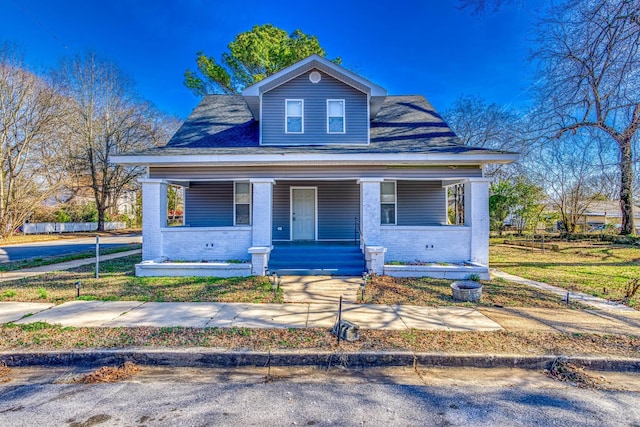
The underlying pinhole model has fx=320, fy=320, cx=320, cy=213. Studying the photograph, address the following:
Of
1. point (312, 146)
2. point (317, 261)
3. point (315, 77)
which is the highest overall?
point (315, 77)

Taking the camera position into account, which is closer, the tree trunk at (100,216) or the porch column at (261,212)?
the porch column at (261,212)

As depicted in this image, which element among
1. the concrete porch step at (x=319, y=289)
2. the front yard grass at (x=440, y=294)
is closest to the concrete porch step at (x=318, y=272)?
the concrete porch step at (x=319, y=289)

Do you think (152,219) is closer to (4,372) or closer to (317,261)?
(317,261)

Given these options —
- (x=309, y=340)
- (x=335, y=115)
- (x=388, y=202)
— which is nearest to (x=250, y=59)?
(x=335, y=115)

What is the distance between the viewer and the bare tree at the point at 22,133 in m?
19.1

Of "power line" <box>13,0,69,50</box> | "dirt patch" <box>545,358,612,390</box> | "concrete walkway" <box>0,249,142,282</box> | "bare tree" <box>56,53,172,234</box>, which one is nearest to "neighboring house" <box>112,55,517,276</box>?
"concrete walkway" <box>0,249,142,282</box>

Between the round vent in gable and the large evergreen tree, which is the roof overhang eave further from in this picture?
the large evergreen tree

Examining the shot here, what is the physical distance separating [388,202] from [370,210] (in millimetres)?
2926

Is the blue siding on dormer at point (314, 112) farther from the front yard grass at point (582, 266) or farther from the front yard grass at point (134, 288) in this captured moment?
the front yard grass at point (582, 266)

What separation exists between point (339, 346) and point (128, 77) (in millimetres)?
30784

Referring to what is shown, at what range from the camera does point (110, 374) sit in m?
3.54

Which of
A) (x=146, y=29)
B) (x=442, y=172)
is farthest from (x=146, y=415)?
(x=146, y=29)

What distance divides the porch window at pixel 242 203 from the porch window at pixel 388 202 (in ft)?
15.6

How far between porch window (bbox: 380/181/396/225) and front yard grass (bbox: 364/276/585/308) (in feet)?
12.5
